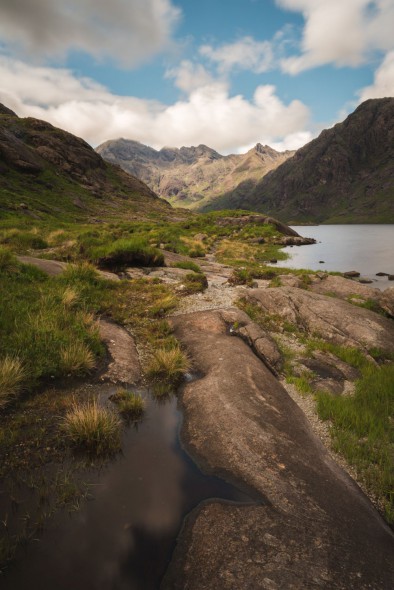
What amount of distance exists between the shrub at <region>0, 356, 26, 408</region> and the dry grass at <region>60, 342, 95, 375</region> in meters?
0.99

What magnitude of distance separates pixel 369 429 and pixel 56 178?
99.4 m

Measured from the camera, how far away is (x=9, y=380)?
5.91 metres

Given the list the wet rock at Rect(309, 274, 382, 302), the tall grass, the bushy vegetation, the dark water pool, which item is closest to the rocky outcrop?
the dark water pool

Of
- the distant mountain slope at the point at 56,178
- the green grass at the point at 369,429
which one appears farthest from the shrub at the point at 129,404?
the distant mountain slope at the point at 56,178

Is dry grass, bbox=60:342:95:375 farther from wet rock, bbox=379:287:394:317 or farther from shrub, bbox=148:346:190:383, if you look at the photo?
wet rock, bbox=379:287:394:317

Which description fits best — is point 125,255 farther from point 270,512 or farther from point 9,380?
point 270,512

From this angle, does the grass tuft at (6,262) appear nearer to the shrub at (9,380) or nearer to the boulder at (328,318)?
the shrub at (9,380)

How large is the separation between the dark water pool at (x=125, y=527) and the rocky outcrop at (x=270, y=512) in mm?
233

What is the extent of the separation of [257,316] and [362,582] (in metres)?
10.3

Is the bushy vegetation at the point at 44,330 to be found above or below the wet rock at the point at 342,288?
above

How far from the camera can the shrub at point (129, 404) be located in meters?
6.36

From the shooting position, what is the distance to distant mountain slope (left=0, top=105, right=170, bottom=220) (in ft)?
209

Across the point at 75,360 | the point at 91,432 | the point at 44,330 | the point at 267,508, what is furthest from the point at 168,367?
the point at 267,508

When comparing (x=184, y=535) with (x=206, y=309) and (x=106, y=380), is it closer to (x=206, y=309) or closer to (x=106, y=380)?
(x=106, y=380)
